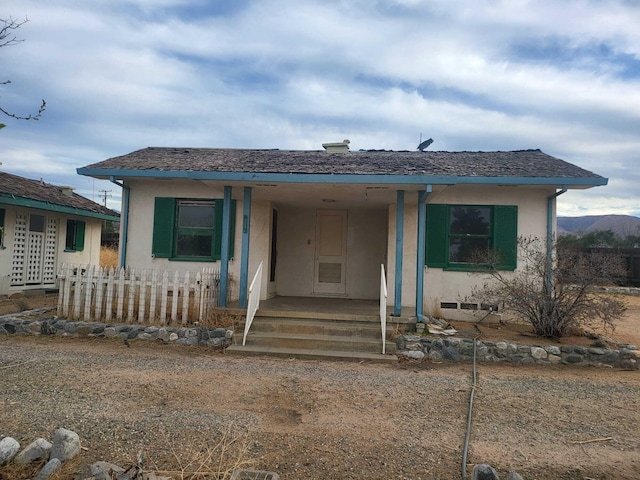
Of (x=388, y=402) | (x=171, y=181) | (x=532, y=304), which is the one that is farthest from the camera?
(x=171, y=181)

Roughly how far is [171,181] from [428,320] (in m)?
6.06

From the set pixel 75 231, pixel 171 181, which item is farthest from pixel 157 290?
pixel 75 231

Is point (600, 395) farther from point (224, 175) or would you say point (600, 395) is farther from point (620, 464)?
point (224, 175)

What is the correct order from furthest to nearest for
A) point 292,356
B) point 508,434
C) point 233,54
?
1. point 233,54
2. point 292,356
3. point 508,434

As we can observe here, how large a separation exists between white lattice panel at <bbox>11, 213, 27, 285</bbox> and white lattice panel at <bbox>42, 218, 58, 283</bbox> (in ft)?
2.97

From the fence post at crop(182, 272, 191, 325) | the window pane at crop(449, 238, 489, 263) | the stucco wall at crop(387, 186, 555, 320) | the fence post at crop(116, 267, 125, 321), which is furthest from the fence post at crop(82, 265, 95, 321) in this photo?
the window pane at crop(449, 238, 489, 263)

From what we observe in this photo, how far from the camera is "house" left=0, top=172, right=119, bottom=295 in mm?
12430

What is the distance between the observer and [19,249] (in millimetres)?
12961

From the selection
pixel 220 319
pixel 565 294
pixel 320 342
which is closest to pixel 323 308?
pixel 320 342

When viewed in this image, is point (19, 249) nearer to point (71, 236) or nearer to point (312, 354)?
point (71, 236)

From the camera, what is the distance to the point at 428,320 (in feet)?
26.7

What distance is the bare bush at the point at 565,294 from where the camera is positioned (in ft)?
22.6

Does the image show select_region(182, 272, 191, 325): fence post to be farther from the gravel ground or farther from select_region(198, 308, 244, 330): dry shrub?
the gravel ground

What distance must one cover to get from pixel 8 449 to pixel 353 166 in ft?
21.0
